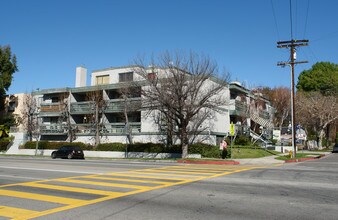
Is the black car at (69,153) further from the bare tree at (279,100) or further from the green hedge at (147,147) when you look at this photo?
the bare tree at (279,100)

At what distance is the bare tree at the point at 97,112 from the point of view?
1581 inches

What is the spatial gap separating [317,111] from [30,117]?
4384 centimetres

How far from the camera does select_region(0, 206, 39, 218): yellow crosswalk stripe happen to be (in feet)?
25.1

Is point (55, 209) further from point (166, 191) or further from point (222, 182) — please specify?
point (222, 182)

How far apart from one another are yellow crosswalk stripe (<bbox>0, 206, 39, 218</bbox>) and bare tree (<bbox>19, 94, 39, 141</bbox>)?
38.1 m

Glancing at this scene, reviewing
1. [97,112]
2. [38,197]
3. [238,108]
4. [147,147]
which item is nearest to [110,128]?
[97,112]

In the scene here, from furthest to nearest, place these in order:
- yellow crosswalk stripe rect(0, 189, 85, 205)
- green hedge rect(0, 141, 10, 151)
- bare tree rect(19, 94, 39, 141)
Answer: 1. green hedge rect(0, 141, 10, 151)
2. bare tree rect(19, 94, 39, 141)
3. yellow crosswalk stripe rect(0, 189, 85, 205)

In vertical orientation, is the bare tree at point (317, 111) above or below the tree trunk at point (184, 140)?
above

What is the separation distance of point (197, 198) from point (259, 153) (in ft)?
84.3

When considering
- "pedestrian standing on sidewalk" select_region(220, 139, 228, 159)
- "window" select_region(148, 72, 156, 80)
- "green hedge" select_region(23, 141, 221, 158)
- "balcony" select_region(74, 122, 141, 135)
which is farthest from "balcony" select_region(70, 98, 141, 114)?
"pedestrian standing on sidewalk" select_region(220, 139, 228, 159)

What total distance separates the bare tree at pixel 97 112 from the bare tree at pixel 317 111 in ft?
108

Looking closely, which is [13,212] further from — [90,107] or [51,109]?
[51,109]

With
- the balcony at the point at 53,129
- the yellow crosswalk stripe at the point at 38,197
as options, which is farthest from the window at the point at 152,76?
the balcony at the point at 53,129

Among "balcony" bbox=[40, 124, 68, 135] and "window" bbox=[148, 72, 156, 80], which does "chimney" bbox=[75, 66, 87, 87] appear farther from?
"window" bbox=[148, 72, 156, 80]
